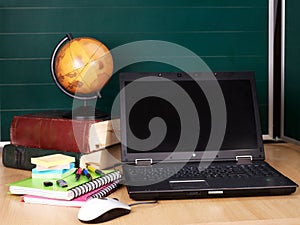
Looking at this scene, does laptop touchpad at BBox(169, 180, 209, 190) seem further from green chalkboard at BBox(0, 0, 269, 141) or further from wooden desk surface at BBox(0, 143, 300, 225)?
green chalkboard at BBox(0, 0, 269, 141)

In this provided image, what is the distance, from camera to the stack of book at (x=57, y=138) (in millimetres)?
1251

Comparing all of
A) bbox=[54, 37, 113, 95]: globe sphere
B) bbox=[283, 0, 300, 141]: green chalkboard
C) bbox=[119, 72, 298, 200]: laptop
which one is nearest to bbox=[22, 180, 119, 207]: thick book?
bbox=[119, 72, 298, 200]: laptop

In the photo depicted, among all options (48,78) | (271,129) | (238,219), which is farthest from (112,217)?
(271,129)

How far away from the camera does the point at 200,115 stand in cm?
132

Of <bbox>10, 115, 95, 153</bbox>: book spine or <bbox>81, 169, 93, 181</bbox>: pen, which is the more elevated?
<bbox>10, 115, 95, 153</bbox>: book spine

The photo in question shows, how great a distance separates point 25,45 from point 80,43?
14.1 inches

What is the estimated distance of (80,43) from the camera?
130cm

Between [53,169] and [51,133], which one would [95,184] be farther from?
[51,133]

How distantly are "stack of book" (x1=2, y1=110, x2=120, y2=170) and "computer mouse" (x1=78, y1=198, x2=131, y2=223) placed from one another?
331mm

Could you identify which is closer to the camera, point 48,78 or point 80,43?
point 80,43

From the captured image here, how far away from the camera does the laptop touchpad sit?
1054 millimetres

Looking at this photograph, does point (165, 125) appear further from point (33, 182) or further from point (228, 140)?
point (33, 182)

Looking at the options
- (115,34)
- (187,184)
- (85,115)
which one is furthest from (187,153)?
(115,34)

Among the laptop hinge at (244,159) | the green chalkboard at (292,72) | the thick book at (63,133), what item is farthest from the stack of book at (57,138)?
the green chalkboard at (292,72)
